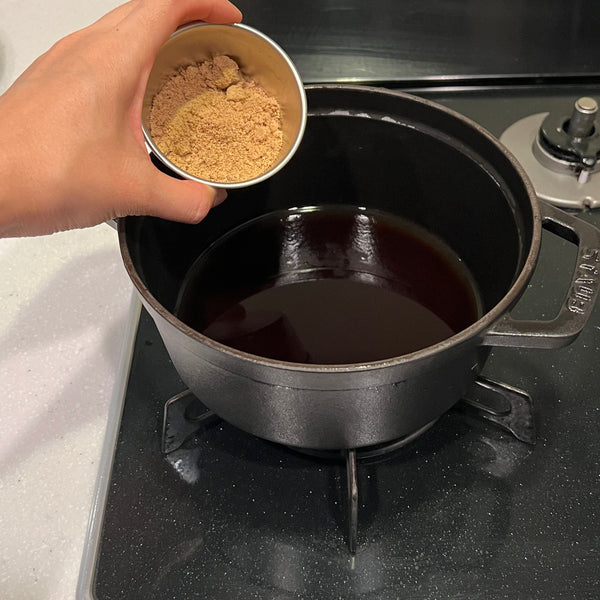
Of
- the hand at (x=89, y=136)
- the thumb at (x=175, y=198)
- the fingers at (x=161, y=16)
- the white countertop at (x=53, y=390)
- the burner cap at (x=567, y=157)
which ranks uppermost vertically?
A: the fingers at (x=161, y=16)

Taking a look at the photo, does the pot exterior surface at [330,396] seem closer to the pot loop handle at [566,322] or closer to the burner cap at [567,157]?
the pot loop handle at [566,322]

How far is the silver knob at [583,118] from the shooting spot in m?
0.85

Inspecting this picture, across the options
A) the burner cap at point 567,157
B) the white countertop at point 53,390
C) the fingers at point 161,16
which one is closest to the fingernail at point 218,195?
the fingers at point 161,16

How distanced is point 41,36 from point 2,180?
72cm

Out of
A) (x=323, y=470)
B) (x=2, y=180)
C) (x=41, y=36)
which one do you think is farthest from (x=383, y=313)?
(x=41, y=36)

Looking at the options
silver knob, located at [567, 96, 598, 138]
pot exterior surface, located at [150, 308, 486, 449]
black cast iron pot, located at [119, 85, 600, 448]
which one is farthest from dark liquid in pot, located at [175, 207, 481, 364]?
silver knob, located at [567, 96, 598, 138]

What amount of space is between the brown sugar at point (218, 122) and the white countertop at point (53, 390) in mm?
255

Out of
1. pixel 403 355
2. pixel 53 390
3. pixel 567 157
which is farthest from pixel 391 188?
pixel 53 390

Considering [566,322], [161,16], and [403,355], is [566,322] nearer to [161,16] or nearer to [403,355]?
[403,355]

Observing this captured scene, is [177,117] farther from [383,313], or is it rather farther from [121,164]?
[383,313]

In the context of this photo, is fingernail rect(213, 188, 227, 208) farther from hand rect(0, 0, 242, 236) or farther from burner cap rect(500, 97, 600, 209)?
burner cap rect(500, 97, 600, 209)

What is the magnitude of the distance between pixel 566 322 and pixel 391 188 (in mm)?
356

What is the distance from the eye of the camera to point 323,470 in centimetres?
68

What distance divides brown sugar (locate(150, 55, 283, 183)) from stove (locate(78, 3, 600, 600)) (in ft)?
0.78
